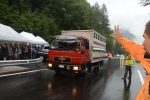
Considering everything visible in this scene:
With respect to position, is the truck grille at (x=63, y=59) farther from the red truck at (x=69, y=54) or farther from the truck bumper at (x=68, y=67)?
the truck bumper at (x=68, y=67)

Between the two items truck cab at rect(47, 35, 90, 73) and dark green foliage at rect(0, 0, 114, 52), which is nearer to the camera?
truck cab at rect(47, 35, 90, 73)

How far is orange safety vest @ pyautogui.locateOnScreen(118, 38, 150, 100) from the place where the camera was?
1.78 meters

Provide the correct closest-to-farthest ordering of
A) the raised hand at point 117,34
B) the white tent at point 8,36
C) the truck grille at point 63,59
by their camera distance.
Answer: the raised hand at point 117,34 → the truck grille at point 63,59 → the white tent at point 8,36

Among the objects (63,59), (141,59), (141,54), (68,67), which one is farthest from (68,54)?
(141,59)

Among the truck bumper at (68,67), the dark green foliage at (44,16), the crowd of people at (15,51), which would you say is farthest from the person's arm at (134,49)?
the dark green foliage at (44,16)

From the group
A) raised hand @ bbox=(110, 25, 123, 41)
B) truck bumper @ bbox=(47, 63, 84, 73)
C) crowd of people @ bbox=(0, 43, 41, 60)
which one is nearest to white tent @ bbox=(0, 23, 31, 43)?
crowd of people @ bbox=(0, 43, 41, 60)

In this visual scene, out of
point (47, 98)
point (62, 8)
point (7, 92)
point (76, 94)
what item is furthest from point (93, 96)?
point (62, 8)

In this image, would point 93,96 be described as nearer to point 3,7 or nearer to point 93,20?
point 3,7

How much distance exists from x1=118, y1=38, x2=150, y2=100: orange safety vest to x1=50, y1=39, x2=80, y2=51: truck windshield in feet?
27.9

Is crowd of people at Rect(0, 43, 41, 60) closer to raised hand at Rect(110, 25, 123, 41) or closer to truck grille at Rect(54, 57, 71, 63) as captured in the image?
truck grille at Rect(54, 57, 71, 63)

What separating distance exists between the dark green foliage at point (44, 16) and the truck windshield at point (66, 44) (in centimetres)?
1910

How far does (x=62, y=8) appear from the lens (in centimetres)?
4266

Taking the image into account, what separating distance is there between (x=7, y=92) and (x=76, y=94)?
255 centimetres

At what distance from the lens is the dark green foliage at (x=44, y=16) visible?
30297 millimetres
